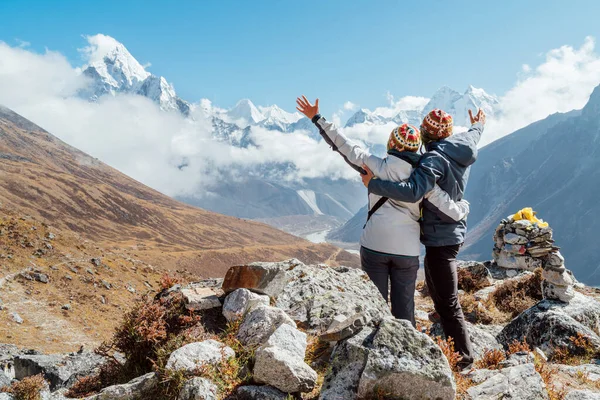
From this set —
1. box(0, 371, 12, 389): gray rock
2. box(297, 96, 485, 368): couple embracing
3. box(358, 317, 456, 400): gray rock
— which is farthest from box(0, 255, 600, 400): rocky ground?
box(0, 371, 12, 389): gray rock

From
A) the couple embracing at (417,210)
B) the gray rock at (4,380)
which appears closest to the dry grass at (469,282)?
the couple embracing at (417,210)

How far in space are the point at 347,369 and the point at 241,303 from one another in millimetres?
2617

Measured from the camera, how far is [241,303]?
6.42 metres

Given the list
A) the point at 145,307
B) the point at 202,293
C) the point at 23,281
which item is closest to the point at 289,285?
the point at 202,293

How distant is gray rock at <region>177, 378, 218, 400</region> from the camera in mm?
4289

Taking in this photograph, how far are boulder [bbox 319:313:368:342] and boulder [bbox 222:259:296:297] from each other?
1.81m

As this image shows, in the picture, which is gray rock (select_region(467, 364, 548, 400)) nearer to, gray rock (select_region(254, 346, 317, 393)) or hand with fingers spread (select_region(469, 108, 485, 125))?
gray rock (select_region(254, 346, 317, 393))

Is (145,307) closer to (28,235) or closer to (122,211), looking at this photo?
(28,235)

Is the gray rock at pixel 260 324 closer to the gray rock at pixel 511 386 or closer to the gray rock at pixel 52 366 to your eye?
the gray rock at pixel 511 386

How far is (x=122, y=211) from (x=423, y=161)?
8002 inches

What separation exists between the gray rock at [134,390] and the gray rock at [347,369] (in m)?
2.21

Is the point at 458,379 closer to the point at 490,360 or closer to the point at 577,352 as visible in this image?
the point at 490,360

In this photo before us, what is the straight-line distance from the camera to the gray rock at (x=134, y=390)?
4848 mm

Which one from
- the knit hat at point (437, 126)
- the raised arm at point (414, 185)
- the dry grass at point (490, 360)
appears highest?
the knit hat at point (437, 126)
